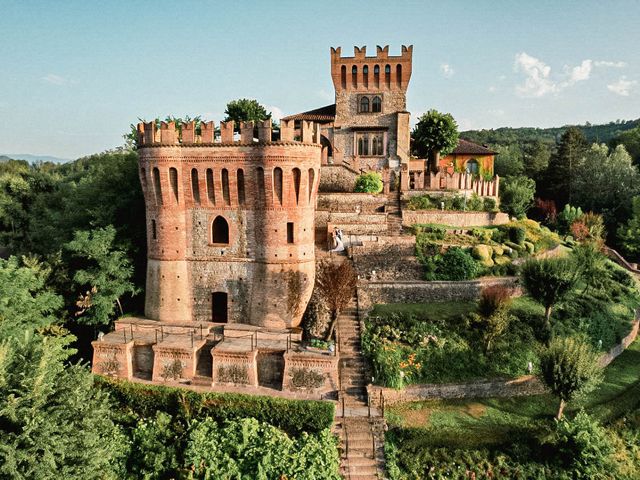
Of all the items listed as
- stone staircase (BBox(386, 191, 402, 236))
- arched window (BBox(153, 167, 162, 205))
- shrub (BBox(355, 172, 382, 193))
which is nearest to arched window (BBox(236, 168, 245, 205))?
arched window (BBox(153, 167, 162, 205))

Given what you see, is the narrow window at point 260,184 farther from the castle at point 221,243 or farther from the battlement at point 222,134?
the battlement at point 222,134

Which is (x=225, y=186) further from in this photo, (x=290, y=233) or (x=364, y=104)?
(x=364, y=104)

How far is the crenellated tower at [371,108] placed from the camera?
126 ft

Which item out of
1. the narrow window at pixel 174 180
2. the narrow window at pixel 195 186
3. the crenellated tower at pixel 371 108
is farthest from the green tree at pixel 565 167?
the narrow window at pixel 174 180

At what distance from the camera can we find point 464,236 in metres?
29.4

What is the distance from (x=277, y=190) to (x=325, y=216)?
744cm

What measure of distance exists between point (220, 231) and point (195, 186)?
316 cm

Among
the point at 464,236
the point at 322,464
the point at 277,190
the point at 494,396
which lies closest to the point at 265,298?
the point at 277,190

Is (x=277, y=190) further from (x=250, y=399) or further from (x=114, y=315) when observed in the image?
(x=114, y=315)

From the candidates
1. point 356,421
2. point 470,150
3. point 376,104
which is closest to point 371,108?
point 376,104

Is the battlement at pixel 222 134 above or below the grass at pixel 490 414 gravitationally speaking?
above

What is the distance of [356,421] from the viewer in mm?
18453

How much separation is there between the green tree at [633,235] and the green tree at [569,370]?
29.1 metres

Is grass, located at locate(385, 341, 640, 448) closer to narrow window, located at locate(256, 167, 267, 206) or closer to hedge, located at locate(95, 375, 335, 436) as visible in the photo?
hedge, located at locate(95, 375, 335, 436)
